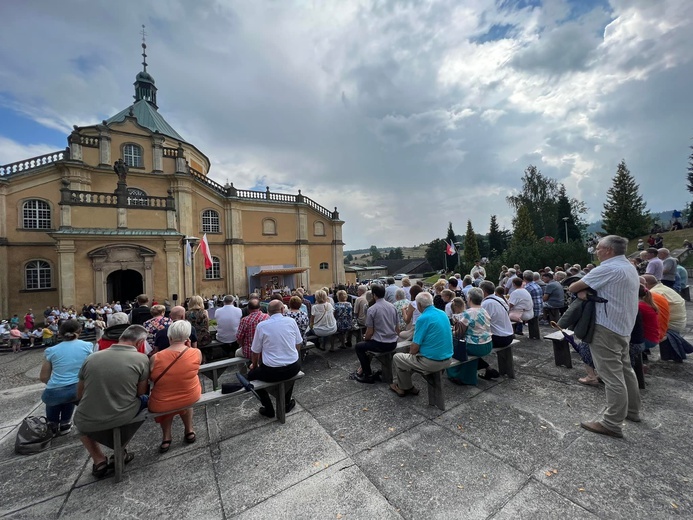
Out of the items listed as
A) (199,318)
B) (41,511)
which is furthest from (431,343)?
(199,318)

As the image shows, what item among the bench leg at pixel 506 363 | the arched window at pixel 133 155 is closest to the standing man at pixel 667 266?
the bench leg at pixel 506 363

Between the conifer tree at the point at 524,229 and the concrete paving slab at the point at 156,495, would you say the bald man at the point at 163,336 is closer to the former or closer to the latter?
the concrete paving slab at the point at 156,495

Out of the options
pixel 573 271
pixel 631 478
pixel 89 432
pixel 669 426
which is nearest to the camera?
pixel 631 478

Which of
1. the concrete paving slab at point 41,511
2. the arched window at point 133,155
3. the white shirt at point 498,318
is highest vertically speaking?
the arched window at point 133,155

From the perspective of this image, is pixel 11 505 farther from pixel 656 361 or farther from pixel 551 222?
pixel 551 222

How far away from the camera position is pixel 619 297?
3090 mm

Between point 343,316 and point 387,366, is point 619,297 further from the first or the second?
point 343,316

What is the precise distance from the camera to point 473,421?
3.60m

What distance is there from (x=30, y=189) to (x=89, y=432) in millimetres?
24318

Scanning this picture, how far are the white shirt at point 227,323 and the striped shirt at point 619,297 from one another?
6206 millimetres

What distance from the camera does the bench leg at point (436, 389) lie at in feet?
12.9

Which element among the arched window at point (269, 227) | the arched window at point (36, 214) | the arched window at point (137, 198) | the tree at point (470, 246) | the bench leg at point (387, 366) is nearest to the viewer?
the bench leg at point (387, 366)

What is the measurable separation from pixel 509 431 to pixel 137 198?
2183cm

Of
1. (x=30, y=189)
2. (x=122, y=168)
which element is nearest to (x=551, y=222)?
(x=122, y=168)
